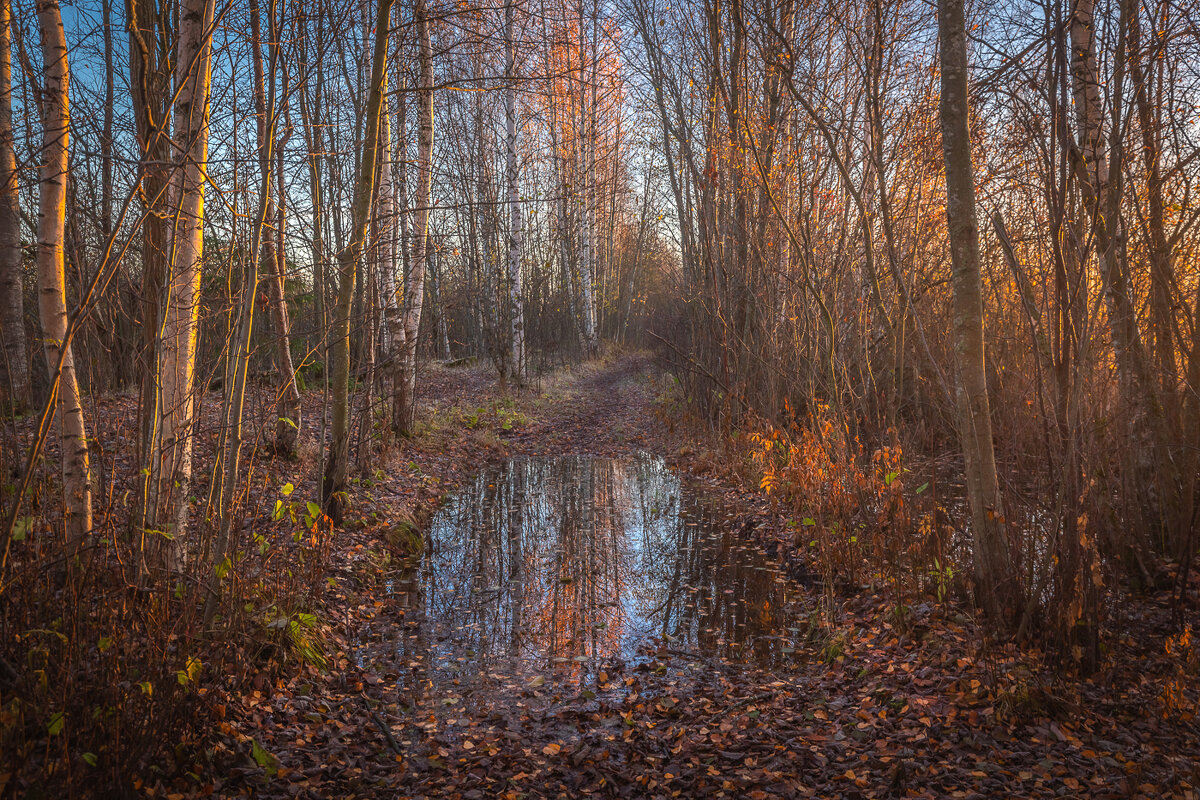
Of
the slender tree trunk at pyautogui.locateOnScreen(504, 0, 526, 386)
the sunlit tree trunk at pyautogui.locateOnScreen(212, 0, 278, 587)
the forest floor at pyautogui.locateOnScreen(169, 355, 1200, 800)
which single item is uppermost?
the slender tree trunk at pyautogui.locateOnScreen(504, 0, 526, 386)

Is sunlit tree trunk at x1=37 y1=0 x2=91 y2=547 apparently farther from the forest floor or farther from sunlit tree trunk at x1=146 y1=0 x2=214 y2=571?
the forest floor

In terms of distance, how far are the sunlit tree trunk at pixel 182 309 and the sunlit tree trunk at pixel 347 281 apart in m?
1.25

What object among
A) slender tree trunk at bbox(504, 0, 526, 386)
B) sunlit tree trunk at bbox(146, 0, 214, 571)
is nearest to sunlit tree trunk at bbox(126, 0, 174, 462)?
sunlit tree trunk at bbox(146, 0, 214, 571)

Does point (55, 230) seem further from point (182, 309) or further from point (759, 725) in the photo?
point (759, 725)

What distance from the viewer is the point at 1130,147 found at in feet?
13.7

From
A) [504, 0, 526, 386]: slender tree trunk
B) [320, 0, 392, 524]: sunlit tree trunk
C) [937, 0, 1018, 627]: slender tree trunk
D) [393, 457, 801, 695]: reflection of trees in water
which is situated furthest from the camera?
[504, 0, 526, 386]: slender tree trunk

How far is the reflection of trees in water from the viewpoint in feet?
15.1

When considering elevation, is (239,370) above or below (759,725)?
above

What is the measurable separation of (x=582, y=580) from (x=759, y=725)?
2.59m

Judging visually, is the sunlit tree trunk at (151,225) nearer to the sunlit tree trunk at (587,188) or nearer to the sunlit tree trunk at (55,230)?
the sunlit tree trunk at (55,230)

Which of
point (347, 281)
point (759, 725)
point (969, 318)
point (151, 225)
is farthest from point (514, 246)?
point (759, 725)

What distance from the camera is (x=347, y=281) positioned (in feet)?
18.1

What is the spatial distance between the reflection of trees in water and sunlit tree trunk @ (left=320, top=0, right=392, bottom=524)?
1.16 meters

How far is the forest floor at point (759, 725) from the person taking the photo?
2.82 metres
